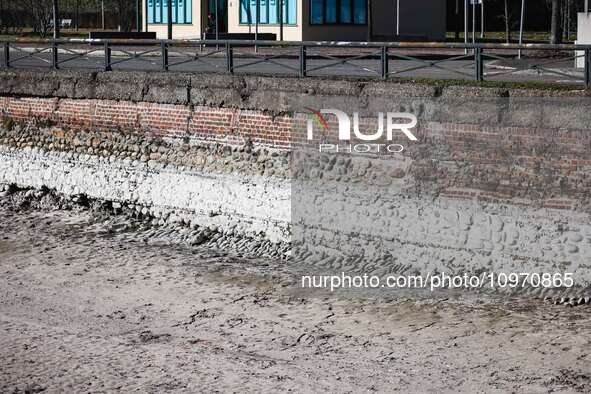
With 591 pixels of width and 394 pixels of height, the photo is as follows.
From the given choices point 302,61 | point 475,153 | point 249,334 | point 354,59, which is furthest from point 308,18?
point 249,334

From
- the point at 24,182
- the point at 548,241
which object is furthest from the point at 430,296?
the point at 24,182

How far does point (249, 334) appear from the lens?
12.2 metres

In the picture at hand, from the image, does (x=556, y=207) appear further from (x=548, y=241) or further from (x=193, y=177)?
(x=193, y=177)

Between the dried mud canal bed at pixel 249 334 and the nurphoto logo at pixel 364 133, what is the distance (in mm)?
1970

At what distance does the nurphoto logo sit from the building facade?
20.3m

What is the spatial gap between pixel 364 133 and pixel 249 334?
13.2 feet

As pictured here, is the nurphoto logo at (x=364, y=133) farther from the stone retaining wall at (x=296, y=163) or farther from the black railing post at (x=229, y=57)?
the black railing post at (x=229, y=57)

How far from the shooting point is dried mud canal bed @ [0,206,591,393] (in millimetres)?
10672

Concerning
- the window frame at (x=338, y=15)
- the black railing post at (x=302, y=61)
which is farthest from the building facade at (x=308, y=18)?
the black railing post at (x=302, y=61)

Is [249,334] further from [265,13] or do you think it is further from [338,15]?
[338,15]

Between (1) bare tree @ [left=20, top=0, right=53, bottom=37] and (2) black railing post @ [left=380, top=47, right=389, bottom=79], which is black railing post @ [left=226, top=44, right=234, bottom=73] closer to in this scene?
(2) black railing post @ [left=380, top=47, right=389, bottom=79]

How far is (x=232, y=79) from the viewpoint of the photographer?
53.7 feet

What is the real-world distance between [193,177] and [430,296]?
5.41 metres

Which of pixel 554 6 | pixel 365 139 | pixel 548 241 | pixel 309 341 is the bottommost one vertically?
pixel 309 341
